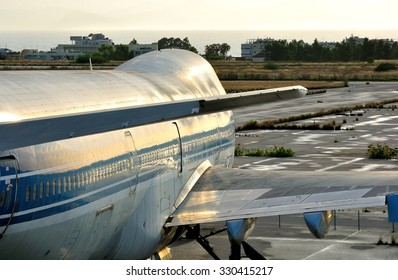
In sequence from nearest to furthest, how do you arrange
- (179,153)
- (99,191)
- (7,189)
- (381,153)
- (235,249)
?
1. (7,189)
2. (99,191)
3. (235,249)
4. (179,153)
5. (381,153)

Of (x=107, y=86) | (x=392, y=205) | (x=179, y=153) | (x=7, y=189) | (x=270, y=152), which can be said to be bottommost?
(x=270, y=152)

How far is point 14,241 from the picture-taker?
1755 cm

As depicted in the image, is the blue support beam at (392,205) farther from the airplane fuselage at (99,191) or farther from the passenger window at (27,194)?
the passenger window at (27,194)

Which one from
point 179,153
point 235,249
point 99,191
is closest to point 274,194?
point 235,249

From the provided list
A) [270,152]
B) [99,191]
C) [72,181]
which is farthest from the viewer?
[270,152]

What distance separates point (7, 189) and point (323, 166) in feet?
128

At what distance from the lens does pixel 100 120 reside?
46.3 ft

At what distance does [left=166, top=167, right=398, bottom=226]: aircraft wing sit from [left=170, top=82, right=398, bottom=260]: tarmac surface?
190cm

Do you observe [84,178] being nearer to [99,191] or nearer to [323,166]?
[99,191]

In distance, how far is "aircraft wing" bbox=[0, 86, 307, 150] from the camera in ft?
39.7

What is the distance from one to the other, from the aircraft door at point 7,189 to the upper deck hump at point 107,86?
850 millimetres

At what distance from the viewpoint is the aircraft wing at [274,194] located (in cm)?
2220
